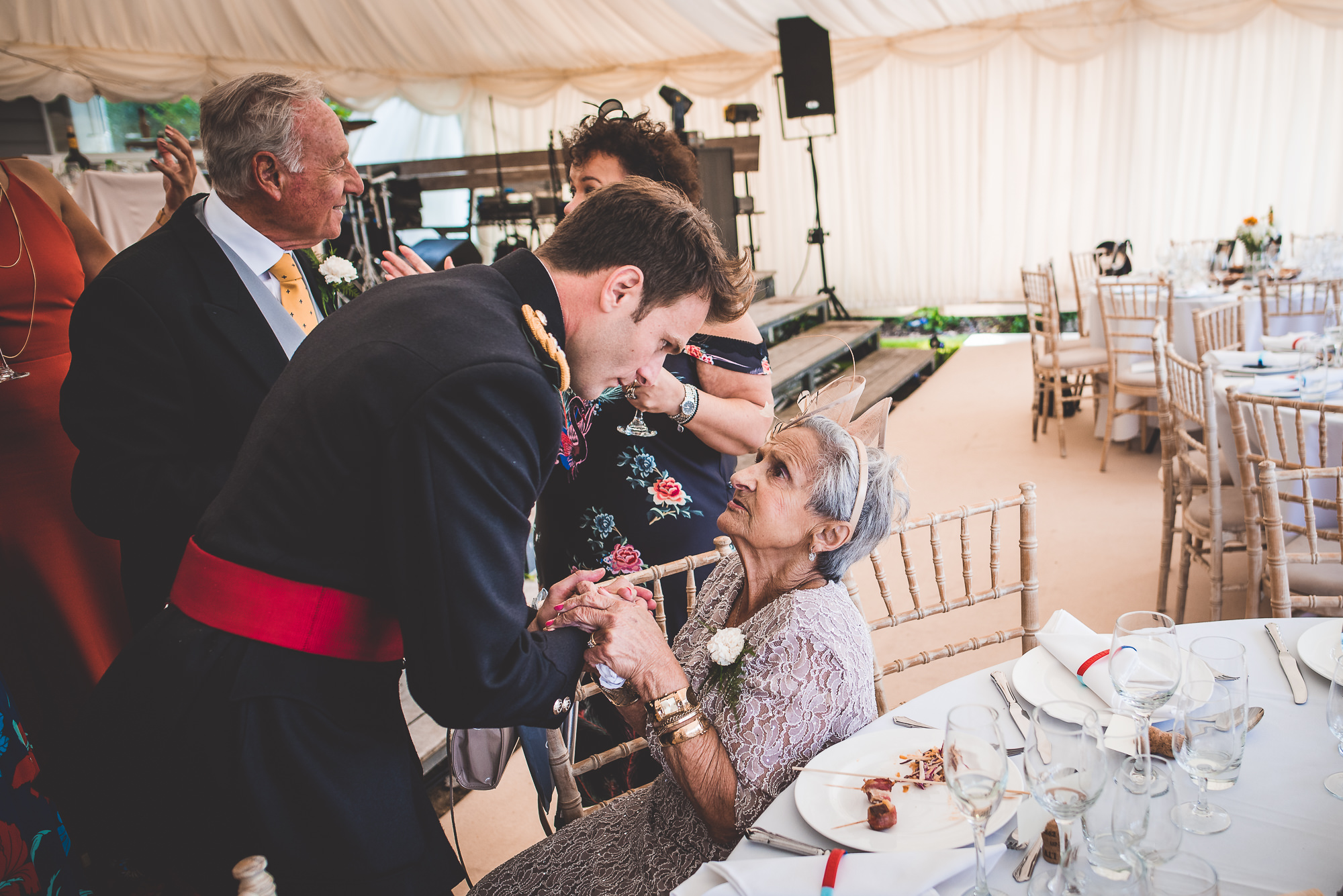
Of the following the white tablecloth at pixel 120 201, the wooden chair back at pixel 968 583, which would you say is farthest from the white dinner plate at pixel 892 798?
the white tablecloth at pixel 120 201

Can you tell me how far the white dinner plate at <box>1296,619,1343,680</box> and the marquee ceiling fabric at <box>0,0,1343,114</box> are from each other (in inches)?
316

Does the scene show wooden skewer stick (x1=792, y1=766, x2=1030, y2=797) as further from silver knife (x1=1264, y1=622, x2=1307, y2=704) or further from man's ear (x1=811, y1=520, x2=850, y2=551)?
silver knife (x1=1264, y1=622, x2=1307, y2=704)

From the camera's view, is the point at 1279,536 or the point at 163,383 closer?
the point at 163,383

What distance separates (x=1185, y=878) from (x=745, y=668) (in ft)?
2.09

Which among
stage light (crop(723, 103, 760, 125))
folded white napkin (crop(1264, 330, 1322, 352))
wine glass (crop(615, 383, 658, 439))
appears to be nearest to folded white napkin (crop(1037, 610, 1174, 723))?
wine glass (crop(615, 383, 658, 439))

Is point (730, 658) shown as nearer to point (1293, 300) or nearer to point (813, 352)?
point (1293, 300)

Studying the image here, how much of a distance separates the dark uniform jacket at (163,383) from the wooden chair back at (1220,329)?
4.06 m

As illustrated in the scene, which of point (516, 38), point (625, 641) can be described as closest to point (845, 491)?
point (625, 641)

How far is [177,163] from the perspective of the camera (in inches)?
86.1

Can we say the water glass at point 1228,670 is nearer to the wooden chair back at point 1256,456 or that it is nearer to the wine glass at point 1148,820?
the wine glass at point 1148,820

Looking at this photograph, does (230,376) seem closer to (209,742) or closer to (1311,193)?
(209,742)

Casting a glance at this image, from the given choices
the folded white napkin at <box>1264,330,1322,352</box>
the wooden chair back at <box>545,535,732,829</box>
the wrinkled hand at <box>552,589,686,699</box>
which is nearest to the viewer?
the wrinkled hand at <box>552,589,686,699</box>

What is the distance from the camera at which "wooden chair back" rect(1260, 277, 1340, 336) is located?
467 cm

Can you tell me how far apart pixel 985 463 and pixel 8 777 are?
5136mm
